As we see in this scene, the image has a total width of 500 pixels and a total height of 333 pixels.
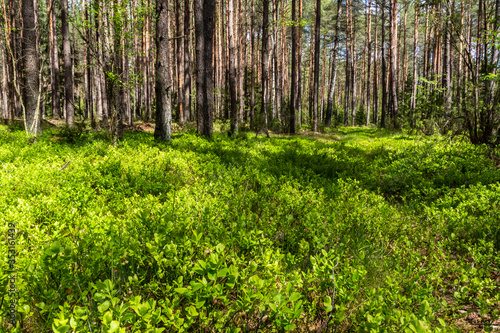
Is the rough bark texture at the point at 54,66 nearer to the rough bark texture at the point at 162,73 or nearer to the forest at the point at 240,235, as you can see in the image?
the forest at the point at 240,235

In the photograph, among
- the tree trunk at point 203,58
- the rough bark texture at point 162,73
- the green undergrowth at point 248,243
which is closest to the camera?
the green undergrowth at point 248,243

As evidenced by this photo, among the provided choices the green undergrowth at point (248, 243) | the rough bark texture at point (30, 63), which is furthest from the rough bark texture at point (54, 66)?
the green undergrowth at point (248, 243)

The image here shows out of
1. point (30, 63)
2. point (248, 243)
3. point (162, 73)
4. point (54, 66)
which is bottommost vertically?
point (248, 243)

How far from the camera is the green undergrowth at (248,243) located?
5.65ft

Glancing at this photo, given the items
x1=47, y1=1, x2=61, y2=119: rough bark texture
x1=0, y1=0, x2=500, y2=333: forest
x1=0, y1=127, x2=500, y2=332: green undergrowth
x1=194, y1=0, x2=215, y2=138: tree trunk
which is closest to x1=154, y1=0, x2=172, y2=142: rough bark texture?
x1=0, y1=0, x2=500, y2=333: forest

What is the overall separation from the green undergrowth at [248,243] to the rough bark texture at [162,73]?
1980 mm

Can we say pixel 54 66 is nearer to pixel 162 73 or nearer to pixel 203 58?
pixel 203 58

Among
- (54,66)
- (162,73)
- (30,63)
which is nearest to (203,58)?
(162,73)

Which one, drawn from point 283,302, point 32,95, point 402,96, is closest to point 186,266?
point 283,302

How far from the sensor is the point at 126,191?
457 centimetres

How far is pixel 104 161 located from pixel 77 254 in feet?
12.6

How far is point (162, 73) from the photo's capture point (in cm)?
916

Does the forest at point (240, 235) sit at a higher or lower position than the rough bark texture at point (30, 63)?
lower

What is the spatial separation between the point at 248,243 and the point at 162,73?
27.0ft
